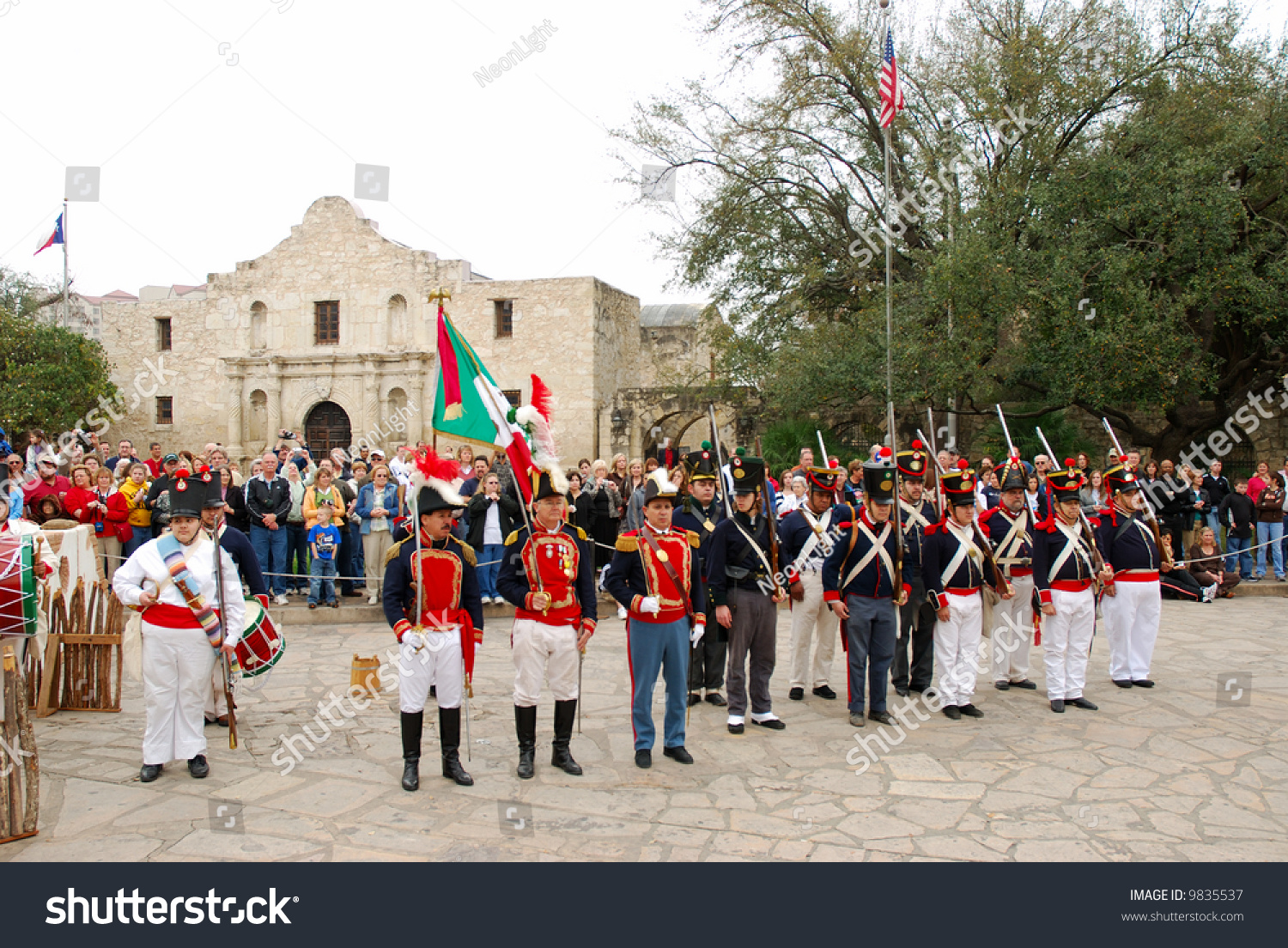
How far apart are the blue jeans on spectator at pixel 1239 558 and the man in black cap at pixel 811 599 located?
9336 millimetres

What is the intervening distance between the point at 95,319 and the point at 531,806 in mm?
32587

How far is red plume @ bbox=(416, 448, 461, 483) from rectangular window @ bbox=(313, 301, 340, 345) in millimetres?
25168

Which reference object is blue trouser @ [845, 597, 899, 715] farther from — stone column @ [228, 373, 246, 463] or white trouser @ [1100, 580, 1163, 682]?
stone column @ [228, 373, 246, 463]

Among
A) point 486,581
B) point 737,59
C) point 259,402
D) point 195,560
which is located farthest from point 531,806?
point 259,402

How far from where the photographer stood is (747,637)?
6.98m

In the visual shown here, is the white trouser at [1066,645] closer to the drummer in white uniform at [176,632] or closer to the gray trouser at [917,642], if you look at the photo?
the gray trouser at [917,642]

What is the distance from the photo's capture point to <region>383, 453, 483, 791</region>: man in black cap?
574 cm

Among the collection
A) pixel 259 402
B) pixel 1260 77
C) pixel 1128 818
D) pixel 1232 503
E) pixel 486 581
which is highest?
pixel 1260 77

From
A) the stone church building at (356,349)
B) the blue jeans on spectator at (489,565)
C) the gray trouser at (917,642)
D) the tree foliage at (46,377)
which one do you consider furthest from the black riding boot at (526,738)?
the tree foliage at (46,377)

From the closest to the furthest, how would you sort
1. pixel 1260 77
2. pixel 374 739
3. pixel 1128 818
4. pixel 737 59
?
pixel 1128 818 < pixel 374 739 < pixel 1260 77 < pixel 737 59

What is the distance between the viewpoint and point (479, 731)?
7047mm

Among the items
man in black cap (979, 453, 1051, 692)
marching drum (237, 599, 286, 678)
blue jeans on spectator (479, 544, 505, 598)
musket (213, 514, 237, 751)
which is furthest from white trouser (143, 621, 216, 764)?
man in black cap (979, 453, 1051, 692)

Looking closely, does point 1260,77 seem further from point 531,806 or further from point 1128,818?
point 531,806

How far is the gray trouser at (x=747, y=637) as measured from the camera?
275 inches
